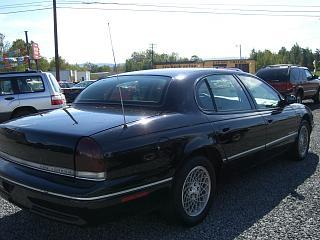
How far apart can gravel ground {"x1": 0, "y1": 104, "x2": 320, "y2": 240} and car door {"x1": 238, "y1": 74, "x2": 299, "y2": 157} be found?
2.07 ft

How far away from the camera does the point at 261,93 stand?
5.77m

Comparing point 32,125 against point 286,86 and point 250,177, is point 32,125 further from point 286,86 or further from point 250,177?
point 286,86

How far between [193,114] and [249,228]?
1.24 metres

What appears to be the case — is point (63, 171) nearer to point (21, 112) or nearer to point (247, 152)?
point (247, 152)

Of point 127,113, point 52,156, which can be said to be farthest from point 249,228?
point 52,156

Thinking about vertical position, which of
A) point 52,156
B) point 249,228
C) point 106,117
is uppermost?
point 106,117

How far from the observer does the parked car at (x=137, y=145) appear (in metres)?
3.38

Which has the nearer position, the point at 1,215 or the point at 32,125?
the point at 32,125

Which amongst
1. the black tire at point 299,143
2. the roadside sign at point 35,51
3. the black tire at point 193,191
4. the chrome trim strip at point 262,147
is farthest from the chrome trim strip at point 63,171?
the roadside sign at point 35,51

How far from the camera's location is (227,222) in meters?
4.26

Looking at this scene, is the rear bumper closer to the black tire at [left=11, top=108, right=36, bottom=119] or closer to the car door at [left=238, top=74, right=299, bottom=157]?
the car door at [left=238, top=74, right=299, bottom=157]

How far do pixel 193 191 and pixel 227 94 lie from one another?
1.37 m

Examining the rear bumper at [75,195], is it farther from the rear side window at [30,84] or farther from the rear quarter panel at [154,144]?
the rear side window at [30,84]

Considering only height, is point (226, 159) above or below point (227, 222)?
above
